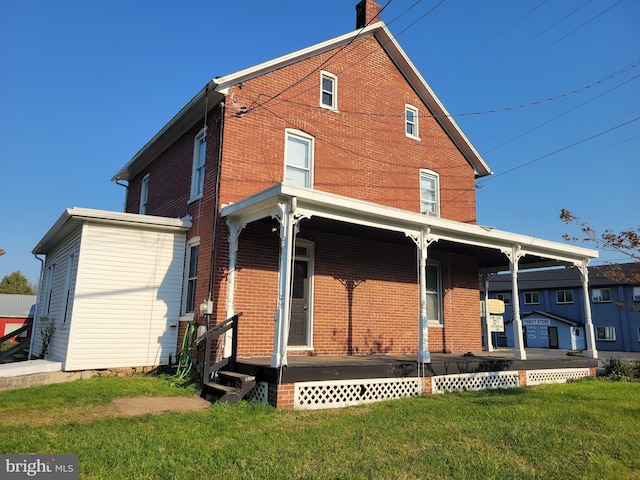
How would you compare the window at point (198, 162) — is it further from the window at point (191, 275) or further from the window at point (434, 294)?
the window at point (434, 294)

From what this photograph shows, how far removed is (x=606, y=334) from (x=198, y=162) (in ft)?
129

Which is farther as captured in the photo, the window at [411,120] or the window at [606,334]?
the window at [606,334]

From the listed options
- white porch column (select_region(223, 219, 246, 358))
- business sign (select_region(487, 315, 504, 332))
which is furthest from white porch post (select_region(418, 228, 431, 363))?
business sign (select_region(487, 315, 504, 332))

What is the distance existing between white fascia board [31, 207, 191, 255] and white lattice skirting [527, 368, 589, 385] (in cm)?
934

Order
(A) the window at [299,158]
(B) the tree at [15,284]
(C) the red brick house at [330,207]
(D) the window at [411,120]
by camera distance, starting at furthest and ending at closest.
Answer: (B) the tree at [15,284] < (D) the window at [411,120] < (A) the window at [299,158] < (C) the red brick house at [330,207]

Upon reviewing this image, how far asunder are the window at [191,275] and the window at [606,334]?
38.9m

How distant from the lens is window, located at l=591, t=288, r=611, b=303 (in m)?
38.6

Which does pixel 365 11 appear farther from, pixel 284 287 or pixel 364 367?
pixel 364 367

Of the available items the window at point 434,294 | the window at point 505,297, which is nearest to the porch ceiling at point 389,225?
the window at point 434,294

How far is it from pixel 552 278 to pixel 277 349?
42.0 m

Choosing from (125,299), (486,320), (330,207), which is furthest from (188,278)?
(486,320)

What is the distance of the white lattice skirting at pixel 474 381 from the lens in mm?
9844

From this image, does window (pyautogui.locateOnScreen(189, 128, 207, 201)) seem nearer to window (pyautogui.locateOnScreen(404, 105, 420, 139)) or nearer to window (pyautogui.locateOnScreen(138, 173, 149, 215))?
window (pyautogui.locateOnScreen(138, 173, 149, 215))

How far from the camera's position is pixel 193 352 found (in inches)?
385
